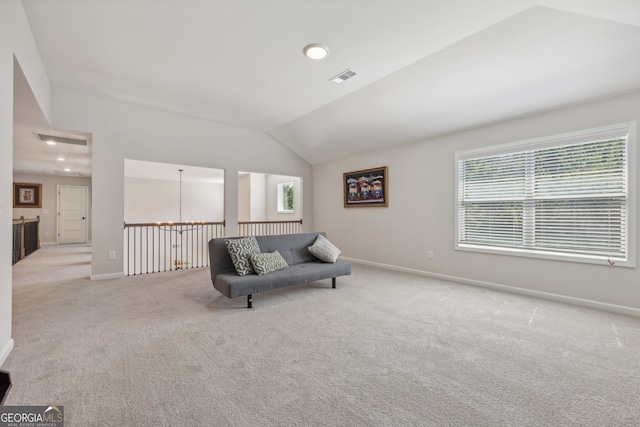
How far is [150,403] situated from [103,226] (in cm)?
378

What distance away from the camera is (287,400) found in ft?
5.29

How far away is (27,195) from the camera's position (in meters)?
8.80

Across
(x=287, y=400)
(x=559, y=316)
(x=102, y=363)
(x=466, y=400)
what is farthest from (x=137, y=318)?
(x=559, y=316)

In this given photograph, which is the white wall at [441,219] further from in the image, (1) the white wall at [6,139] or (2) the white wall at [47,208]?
(2) the white wall at [47,208]

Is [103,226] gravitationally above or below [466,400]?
above

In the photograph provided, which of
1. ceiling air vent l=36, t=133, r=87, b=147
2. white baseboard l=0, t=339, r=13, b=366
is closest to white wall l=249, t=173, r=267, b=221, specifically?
ceiling air vent l=36, t=133, r=87, b=147

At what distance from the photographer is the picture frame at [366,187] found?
541 cm

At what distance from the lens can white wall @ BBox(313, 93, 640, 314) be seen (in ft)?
10.3

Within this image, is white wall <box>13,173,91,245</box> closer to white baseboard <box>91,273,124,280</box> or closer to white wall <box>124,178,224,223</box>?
white wall <box>124,178,224,223</box>

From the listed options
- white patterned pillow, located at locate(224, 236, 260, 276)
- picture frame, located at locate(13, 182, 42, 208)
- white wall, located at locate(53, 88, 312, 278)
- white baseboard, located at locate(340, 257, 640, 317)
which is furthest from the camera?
picture frame, located at locate(13, 182, 42, 208)

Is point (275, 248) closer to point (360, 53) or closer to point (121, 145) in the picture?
point (360, 53)

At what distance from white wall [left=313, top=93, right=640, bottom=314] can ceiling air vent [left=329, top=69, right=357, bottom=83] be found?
6.57 feet

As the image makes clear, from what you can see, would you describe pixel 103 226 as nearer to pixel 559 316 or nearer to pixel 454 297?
pixel 454 297

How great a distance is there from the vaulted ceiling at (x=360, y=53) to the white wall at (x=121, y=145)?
272 mm
